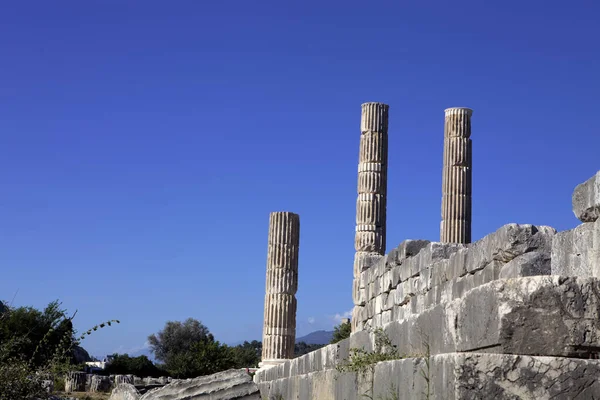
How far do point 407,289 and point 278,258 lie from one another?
10.6m

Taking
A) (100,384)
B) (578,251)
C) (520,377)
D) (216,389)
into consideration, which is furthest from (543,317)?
(100,384)

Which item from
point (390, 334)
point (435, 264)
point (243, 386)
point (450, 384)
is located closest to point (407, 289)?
point (435, 264)

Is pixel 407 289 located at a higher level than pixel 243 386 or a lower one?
higher

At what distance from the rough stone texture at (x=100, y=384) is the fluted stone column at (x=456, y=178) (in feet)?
40.2

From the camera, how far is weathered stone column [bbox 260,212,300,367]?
23.0m

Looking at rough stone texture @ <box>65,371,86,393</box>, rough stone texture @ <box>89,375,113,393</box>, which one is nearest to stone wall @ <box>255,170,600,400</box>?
rough stone texture @ <box>65,371,86,393</box>

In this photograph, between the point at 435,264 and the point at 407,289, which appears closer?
the point at 435,264

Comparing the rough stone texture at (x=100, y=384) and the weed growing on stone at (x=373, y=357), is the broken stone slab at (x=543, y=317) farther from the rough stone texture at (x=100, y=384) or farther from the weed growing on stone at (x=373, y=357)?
the rough stone texture at (x=100, y=384)

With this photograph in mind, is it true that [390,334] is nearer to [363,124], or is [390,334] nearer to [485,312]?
[485,312]

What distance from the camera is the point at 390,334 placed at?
8.24m

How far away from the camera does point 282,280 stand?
75.7 feet

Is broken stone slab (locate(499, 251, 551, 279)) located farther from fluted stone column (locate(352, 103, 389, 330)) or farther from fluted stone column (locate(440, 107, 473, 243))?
fluted stone column (locate(352, 103, 389, 330))

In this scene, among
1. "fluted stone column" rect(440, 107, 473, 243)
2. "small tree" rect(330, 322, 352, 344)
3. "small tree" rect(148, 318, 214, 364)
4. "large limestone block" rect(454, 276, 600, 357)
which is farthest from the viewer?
"small tree" rect(148, 318, 214, 364)

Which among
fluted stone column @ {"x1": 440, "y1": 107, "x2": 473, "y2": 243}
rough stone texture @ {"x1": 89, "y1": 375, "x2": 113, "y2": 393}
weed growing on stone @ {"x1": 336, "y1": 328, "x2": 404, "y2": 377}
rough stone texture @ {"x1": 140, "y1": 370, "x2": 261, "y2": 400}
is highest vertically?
fluted stone column @ {"x1": 440, "y1": 107, "x2": 473, "y2": 243}
